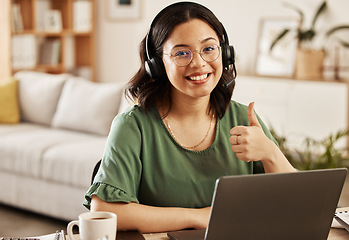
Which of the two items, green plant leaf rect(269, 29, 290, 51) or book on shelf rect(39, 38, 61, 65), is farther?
book on shelf rect(39, 38, 61, 65)

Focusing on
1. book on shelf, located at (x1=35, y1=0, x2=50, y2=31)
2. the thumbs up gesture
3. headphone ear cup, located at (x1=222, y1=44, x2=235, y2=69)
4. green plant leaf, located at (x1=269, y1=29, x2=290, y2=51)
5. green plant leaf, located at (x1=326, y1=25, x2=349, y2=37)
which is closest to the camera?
the thumbs up gesture

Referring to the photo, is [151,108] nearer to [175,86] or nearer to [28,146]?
[175,86]

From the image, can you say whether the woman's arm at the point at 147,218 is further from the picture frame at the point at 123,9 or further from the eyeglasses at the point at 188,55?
the picture frame at the point at 123,9

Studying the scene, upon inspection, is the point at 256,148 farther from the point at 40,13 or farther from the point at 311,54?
the point at 40,13

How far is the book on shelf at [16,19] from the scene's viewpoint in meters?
5.34

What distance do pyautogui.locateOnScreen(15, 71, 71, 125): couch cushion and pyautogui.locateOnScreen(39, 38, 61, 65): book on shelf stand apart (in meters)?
1.52

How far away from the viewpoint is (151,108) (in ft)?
5.20

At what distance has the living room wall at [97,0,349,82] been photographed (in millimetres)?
4934

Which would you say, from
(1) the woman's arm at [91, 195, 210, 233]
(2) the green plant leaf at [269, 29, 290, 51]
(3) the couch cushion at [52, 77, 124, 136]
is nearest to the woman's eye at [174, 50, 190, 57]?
(1) the woman's arm at [91, 195, 210, 233]

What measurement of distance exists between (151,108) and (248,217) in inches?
23.0

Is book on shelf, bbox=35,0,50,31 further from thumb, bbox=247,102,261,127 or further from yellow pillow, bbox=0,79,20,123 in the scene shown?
thumb, bbox=247,102,261,127

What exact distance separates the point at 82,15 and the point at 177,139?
4.83 metres

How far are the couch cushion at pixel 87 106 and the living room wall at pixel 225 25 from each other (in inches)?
74.4

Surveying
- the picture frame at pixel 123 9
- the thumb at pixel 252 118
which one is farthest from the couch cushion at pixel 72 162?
the picture frame at pixel 123 9
